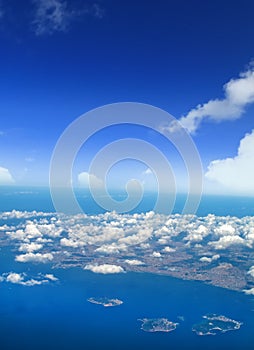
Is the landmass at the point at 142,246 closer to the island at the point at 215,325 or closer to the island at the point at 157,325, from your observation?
the island at the point at 215,325

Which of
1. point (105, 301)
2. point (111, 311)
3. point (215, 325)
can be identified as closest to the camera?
point (215, 325)

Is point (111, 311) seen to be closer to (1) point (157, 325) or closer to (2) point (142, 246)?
(1) point (157, 325)

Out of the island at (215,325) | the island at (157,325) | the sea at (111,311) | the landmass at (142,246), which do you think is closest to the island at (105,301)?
the sea at (111,311)

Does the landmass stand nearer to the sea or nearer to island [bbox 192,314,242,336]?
the sea

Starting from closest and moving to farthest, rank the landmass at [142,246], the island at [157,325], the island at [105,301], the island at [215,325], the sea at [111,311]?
the sea at [111,311] → the island at [215,325] → the island at [157,325] → the island at [105,301] → the landmass at [142,246]

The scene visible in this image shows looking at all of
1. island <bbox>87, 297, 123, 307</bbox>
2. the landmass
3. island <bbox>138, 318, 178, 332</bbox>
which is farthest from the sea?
the landmass

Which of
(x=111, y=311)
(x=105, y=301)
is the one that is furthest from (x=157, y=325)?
(x=105, y=301)
